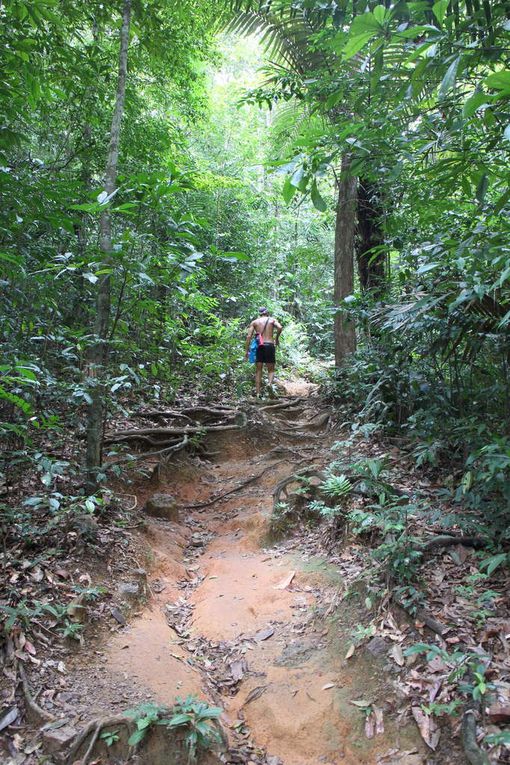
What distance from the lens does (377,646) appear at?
11.0ft

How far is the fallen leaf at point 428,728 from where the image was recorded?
2631 mm

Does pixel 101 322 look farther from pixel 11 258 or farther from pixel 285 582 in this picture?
pixel 285 582

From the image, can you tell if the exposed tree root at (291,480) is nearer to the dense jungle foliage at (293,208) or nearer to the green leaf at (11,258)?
the dense jungle foliage at (293,208)

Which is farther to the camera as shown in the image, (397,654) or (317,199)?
(397,654)

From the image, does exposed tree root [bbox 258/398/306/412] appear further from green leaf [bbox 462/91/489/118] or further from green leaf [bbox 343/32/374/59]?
green leaf [bbox 462/91/489/118]

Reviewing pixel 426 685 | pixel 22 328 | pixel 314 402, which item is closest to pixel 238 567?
pixel 426 685

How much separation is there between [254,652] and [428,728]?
5.09ft

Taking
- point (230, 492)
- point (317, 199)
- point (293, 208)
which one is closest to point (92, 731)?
point (317, 199)

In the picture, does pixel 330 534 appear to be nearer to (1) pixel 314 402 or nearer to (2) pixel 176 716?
(2) pixel 176 716

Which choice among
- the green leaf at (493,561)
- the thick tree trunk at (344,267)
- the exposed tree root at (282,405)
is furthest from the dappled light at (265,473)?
the thick tree trunk at (344,267)

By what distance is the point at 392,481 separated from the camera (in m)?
4.98

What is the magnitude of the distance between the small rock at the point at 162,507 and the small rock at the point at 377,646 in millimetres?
3332

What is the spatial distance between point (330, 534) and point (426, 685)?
207 centimetres

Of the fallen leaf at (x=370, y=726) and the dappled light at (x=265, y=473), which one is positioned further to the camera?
the fallen leaf at (x=370, y=726)
